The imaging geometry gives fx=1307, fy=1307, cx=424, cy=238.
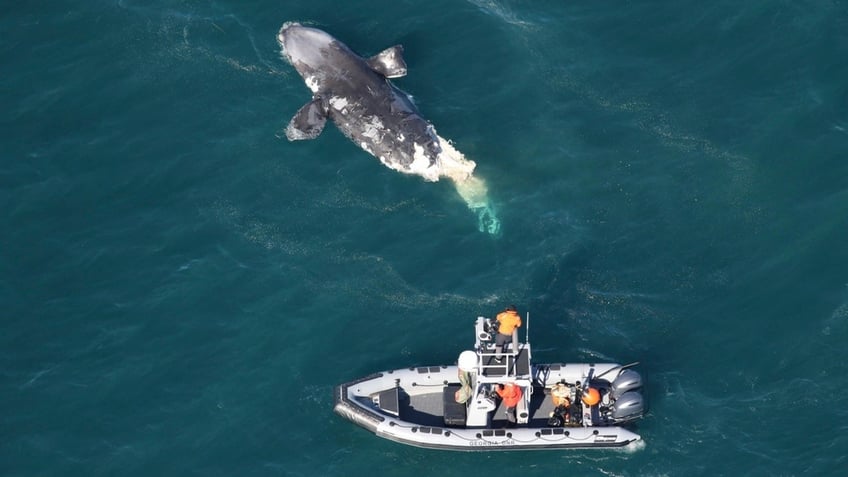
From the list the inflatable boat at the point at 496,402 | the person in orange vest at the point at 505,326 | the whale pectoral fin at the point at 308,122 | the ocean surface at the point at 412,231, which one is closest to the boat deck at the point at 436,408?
the inflatable boat at the point at 496,402

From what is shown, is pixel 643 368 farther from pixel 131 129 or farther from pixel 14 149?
pixel 14 149

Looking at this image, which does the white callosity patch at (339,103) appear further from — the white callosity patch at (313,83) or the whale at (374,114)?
the white callosity patch at (313,83)

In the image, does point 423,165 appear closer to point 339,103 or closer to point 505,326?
point 339,103

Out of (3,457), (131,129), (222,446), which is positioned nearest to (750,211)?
(222,446)

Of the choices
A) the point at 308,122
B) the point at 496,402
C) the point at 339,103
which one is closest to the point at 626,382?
the point at 496,402

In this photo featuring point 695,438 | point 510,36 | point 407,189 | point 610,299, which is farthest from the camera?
point 510,36

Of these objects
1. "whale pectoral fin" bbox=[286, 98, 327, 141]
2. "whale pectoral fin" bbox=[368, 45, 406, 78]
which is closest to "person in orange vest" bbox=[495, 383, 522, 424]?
"whale pectoral fin" bbox=[286, 98, 327, 141]

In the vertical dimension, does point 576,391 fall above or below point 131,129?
below
